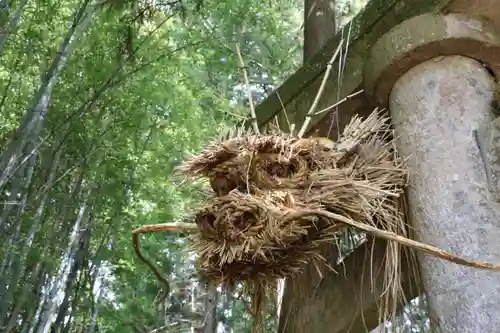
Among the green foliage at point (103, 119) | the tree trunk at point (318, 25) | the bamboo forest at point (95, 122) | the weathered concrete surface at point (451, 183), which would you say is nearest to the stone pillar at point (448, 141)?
the weathered concrete surface at point (451, 183)

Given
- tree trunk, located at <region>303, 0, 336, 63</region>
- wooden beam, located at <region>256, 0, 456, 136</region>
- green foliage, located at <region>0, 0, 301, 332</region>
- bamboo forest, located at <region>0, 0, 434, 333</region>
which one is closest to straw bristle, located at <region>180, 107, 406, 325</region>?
wooden beam, located at <region>256, 0, 456, 136</region>

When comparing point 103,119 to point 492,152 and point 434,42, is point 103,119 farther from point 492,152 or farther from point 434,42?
point 492,152

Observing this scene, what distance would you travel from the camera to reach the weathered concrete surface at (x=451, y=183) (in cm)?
140

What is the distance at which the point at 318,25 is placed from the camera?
315 cm

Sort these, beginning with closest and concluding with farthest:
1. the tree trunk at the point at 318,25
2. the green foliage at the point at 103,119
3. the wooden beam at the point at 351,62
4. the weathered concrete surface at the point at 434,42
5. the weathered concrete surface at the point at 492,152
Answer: the weathered concrete surface at the point at 492,152 → the weathered concrete surface at the point at 434,42 → the wooden beam at the point at 351,62 → the tree trunk at the point at 318,25 → the green foliage at the point at 103,119

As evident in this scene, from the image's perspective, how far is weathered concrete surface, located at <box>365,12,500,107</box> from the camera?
166 centimetres

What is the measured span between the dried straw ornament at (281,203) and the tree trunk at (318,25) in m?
1.55

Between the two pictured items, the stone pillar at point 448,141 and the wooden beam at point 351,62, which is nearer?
the stone pillar at point 448,141

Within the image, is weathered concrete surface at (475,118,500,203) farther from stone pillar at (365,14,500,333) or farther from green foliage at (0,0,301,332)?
green foliage at (0,0,301,332)

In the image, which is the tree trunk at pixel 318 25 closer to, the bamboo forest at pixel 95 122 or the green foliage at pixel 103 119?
the bamboo forest at pixel 95 122

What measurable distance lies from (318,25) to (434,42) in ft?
5.05

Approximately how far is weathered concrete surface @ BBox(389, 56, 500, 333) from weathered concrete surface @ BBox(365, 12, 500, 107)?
0.03 meters

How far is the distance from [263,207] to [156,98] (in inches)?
132

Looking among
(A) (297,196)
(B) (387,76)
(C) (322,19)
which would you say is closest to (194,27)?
(C) (322,19)
